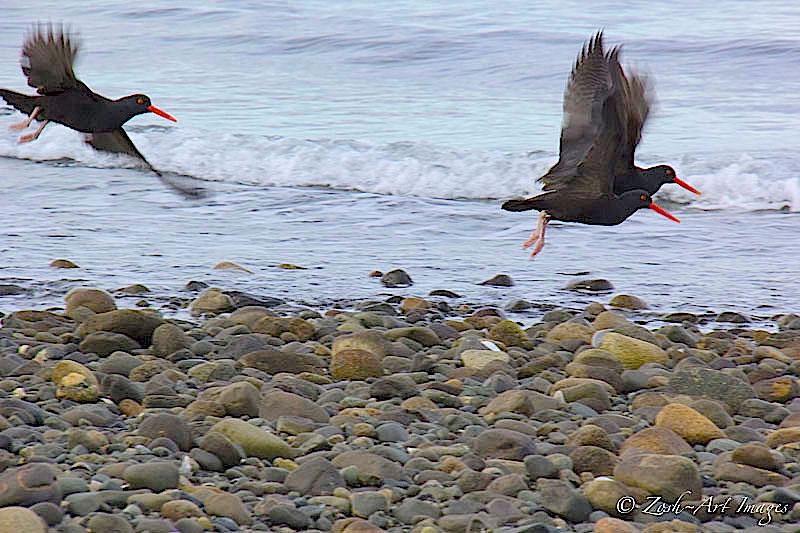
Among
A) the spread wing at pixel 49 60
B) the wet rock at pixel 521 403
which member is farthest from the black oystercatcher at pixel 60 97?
the wet rock at pixel 521 403

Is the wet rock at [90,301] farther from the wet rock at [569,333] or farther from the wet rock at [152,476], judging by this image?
the wet rock at [152,476]

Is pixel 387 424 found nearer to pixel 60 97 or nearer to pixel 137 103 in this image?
pixel 60 97

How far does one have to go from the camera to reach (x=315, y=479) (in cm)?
331

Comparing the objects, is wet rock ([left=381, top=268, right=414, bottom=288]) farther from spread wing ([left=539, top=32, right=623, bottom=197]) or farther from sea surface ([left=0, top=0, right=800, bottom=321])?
spread wing ([left=539, top=32, right=623, bottom=197])

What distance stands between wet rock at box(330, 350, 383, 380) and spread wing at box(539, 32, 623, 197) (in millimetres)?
1691

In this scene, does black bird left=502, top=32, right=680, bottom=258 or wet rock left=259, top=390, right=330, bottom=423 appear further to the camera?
black bird left=502, top=32, right=680, bottom=258

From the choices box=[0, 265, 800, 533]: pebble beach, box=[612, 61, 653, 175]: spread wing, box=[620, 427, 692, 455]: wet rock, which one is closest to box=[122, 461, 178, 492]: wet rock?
box=[0, 265, 800, 533]: pebble beach

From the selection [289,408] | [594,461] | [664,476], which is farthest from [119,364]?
[664,476]

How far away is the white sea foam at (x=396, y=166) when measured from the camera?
9.80 meters

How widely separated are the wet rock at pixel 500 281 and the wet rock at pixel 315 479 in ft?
12.1

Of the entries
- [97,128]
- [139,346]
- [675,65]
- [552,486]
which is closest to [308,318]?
[139,346]

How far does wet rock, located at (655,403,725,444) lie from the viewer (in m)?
3.90

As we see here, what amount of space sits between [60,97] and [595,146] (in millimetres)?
2790

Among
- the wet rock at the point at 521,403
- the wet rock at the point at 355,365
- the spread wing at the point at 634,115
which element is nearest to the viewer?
the wet rock at the point at 521,403
